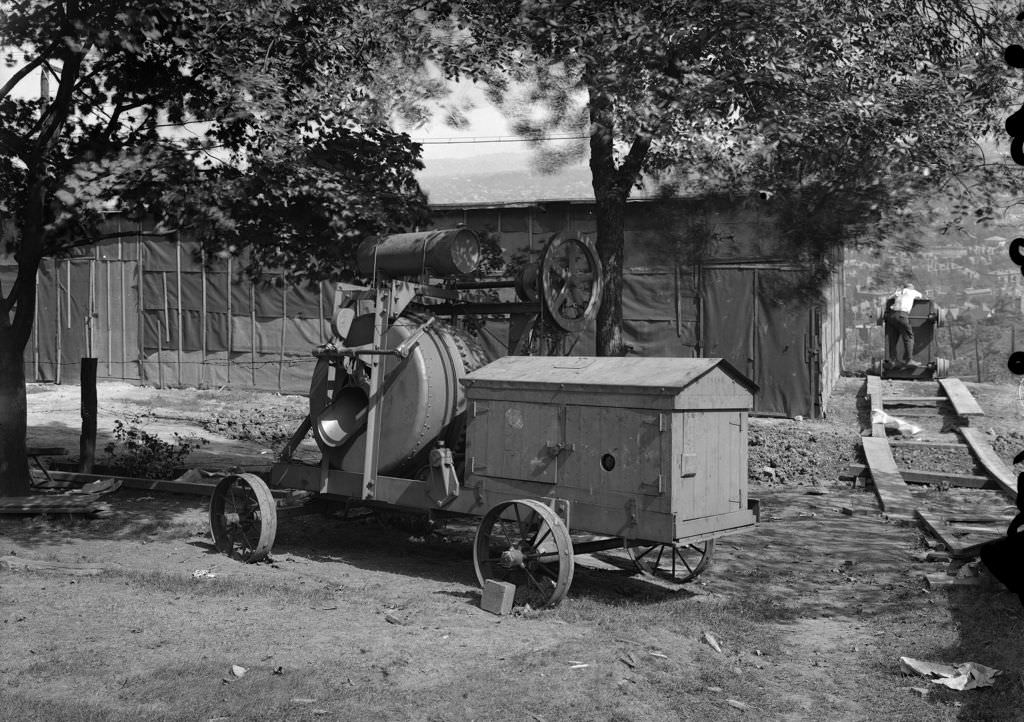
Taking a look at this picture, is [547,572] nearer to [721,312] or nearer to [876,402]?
[721,312]

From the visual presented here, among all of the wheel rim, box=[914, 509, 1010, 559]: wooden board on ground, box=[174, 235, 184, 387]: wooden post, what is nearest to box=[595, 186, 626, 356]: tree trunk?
the wheel rim

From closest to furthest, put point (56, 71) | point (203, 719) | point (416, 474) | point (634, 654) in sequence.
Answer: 1. point (203, 719)
2. point (634, 654)
3. point (416, 474)
4. point (56, 71)

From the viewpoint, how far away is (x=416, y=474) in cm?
915

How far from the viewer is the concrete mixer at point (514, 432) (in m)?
7.25

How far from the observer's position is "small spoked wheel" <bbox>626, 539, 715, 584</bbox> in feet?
27.3

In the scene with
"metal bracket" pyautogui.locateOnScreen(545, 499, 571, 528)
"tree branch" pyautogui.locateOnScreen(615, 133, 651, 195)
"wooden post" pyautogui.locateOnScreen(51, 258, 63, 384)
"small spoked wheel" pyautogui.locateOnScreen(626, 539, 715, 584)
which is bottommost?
"small spoked wheel" pyautogui.locateOnScreen(626, 539, 715, 584)

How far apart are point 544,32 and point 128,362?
18.5 m

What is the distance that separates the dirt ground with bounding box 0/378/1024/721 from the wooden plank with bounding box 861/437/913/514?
75cm

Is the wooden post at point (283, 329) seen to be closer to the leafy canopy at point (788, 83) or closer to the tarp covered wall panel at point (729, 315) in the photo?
the tarp covered wall panel at point (729, 315)

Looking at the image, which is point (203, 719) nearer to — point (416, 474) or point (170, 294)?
point (416, 474)

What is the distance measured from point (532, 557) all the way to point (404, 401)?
204 centimetres

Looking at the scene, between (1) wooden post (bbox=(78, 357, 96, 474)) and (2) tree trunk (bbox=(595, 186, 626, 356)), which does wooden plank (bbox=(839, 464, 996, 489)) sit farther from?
(1) wooden post (bbox=(78, 357, 96, 474))

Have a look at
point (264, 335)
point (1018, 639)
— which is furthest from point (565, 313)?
point (264, 335)

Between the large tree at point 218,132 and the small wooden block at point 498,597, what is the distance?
4.38 meters
